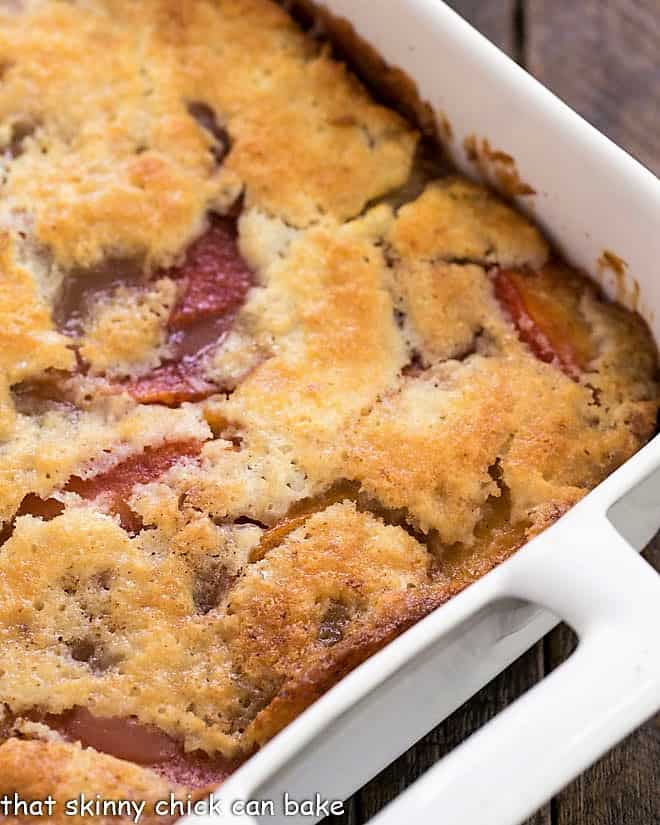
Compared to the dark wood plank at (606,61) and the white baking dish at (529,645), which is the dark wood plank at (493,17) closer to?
the dark wood plank at (606,61)

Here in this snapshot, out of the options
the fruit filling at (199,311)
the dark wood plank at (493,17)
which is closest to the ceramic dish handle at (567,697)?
the fruit filling at (199,311)

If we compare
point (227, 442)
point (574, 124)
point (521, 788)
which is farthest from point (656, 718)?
point (574, 124)

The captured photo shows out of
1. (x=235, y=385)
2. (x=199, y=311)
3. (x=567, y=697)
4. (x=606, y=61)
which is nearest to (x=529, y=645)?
(x=567, y=697)

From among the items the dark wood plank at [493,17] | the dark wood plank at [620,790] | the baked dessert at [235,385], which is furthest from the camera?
the dark wood plank at [493,17]

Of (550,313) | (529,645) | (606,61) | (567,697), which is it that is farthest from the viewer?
(606,61)

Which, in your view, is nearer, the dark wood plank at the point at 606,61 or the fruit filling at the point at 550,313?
the fruit filling at the point at 550,313

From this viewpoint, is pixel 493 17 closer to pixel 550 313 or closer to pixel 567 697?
pixel 550 313

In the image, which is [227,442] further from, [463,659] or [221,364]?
[463,659]
